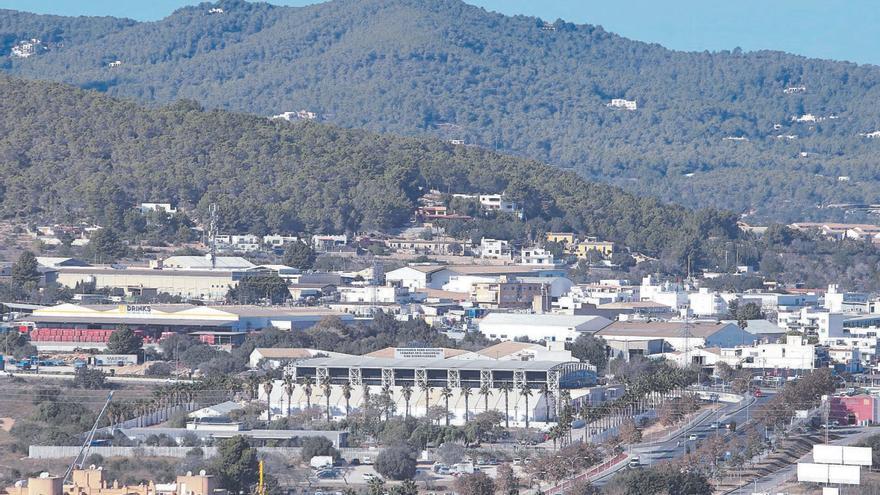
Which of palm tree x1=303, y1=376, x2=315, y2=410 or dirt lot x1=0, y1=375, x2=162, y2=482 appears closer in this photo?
dirt lot x1=0, y1=375, x2=162, y2=482

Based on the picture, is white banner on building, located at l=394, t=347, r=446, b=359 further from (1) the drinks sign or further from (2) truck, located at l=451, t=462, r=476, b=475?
→ (1) the drinks sign

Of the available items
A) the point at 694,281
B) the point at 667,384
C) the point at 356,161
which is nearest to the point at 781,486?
the point at 667,384

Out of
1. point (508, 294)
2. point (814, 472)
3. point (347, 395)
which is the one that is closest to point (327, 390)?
point (347, 395)

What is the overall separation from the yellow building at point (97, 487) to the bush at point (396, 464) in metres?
7.21

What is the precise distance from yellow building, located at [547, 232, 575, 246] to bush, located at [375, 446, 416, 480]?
185ft

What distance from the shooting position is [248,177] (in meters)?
101

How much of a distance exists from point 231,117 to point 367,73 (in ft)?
280

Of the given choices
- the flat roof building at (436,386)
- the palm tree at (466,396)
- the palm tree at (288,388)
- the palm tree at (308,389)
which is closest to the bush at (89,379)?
the flat roof building at (436,386)

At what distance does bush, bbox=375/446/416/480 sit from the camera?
42.7m

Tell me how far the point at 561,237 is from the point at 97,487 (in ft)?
217

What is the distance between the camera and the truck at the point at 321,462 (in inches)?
1729

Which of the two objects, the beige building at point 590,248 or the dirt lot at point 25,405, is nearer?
the dirt lot at point 25,405

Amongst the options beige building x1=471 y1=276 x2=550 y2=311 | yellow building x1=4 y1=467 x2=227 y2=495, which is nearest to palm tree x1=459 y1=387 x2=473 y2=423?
yellow building x1=4 y1=467 x2=227 y2=495

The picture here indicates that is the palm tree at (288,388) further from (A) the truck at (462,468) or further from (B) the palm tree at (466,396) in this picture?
(A) the truck at (462,468)
